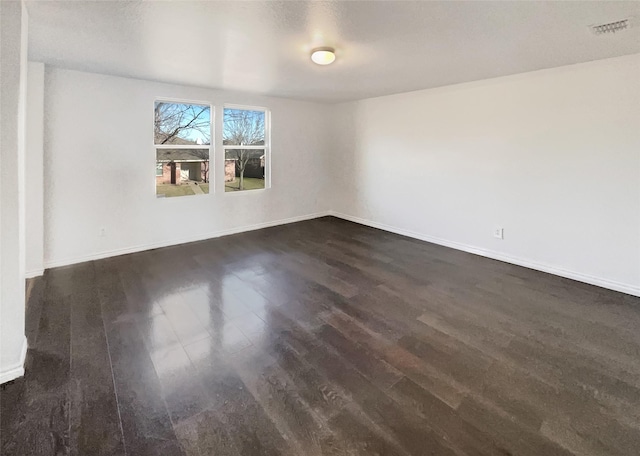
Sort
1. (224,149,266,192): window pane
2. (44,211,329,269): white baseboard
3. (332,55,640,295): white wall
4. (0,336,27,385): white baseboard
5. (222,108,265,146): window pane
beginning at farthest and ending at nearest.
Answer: (224,149,266,192): window pane
(222,108,265,146): window pane
(44,211,329,269): white baseboard
(332,55,640,295): white wall
(0,336,27,385): white baseboard

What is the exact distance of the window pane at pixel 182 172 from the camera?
479cm

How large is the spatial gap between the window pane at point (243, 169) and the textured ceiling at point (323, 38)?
5.11ft

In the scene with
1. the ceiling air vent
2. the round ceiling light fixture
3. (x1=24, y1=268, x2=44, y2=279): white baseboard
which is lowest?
(x1=24, y1=268, x2=44, y2=279): white baseboard

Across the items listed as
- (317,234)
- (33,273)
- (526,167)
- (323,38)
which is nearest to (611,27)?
(526,167)

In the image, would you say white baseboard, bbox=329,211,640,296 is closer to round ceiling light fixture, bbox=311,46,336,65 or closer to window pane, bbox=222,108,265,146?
window pane, bbox=222,108,265,146

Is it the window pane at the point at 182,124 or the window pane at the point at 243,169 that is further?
the window pane at the point at 243,169

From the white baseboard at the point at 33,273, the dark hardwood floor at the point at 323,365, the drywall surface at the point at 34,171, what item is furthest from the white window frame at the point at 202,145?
the dark hardwood floor at the point at 323,365

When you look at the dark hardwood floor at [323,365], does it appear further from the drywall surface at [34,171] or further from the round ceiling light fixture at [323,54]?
the round ceiling light fixture at [323,54]

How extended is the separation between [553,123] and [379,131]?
2.66 m

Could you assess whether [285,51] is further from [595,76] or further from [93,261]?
[93,261]

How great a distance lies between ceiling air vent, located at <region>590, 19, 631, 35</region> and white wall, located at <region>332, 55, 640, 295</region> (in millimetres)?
985

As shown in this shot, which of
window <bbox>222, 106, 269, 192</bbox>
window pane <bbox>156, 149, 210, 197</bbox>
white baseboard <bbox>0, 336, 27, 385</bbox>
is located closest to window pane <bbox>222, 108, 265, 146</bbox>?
window <bbox>222, 106, 269, 192</bbox>

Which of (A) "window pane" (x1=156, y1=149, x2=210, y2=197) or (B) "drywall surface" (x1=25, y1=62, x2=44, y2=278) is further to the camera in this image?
(A) "window pane" (x1=156, y1=149, x2=210, y2=197)

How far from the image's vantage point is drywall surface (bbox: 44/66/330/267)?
3.92 m
